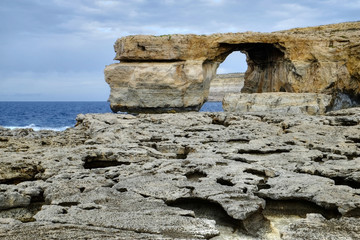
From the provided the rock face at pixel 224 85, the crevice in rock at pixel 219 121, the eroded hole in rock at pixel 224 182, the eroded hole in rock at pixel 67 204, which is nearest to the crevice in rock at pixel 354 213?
the eroded hole in rock at pixel 224 182

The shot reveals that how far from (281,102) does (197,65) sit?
559cm

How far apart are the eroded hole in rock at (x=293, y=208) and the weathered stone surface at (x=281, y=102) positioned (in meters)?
12.0

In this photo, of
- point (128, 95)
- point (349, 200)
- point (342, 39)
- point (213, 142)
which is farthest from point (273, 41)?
point (349, 200)

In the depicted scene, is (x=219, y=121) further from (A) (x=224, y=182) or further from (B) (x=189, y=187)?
(B) (x=189, y=187)

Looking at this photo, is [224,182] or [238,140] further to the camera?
[238,140]

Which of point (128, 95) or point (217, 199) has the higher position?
point (128, 95)

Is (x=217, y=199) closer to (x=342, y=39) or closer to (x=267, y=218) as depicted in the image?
(x=267, y=218)

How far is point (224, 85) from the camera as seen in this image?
79000mm

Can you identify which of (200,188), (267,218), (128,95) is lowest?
(267,218)

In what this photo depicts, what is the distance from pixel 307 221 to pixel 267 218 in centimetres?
56

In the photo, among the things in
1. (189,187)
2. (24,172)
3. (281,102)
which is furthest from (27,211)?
(281,102)

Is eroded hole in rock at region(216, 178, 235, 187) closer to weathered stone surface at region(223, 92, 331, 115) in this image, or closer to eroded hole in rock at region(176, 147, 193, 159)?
eroded hole in rock at region(176, 147, 193, 159)

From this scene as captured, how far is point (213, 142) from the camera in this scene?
27.9 feet

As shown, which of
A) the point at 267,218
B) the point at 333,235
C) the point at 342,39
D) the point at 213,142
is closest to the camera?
the point at 333,235
